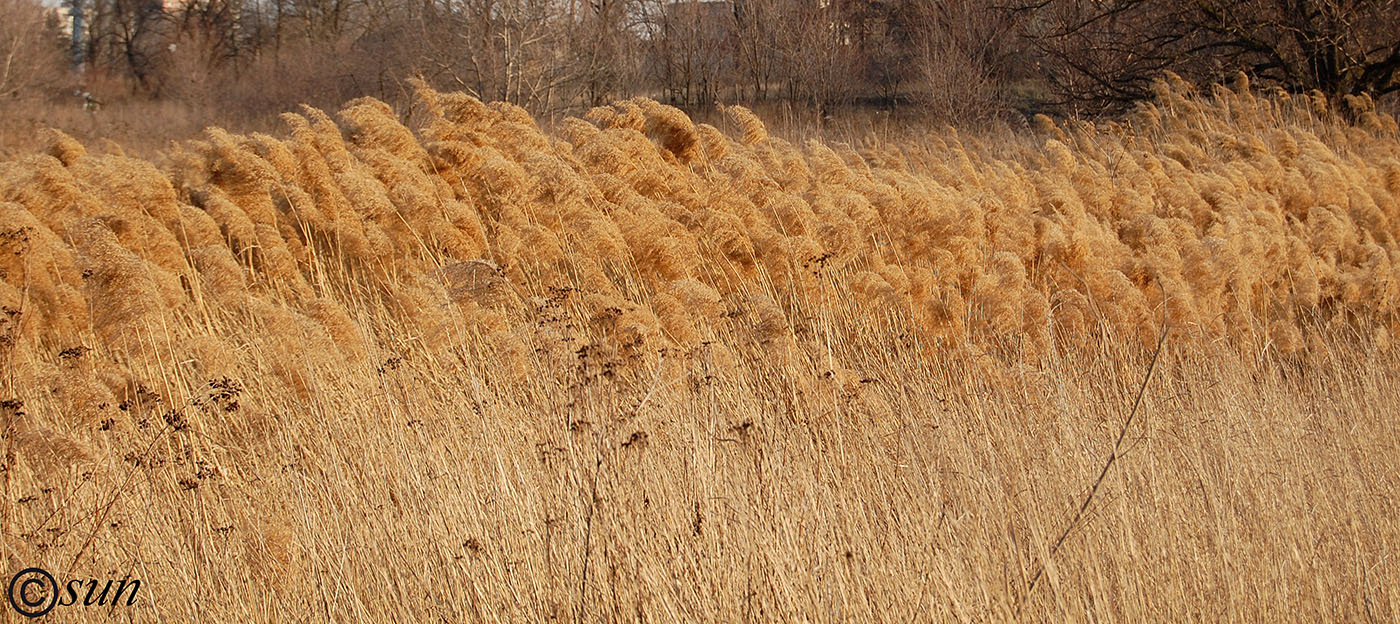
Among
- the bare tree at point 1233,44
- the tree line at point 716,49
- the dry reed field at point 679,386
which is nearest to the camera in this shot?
the dry reed field at point 679,386

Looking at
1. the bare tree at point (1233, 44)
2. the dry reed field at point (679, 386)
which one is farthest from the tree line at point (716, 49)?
the dry reed field at point (679, 386)

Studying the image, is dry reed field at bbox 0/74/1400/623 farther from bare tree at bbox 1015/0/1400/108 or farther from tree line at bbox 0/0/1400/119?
tree line at bbox 0/0/1400/119

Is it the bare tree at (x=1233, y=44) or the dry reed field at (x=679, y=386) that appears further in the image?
the bare tree at (x=1233, y=44)

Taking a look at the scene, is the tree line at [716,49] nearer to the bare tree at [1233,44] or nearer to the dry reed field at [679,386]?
the bare tree at [1233,44]

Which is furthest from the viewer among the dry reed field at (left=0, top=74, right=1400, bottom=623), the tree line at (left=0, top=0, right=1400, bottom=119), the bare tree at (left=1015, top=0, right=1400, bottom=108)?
the tree line at (left=0, top=0, right=1400, bottom=119)

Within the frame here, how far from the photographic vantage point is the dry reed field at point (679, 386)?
2.94 m

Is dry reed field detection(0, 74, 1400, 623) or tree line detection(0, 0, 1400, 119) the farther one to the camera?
tree line detection(0, 0, 1400, 119)

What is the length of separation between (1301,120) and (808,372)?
9.33 m

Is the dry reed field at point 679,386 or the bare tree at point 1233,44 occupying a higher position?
the bare tree at point 1233,44

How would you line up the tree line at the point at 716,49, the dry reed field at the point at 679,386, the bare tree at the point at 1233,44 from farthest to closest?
the tree line at the point at 716,49, the bare tree at the point at 1233,44, the dry reed field at the point at 679,386

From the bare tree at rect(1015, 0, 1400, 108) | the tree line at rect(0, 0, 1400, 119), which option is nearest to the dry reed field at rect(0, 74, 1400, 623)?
the bare tree at rect(1015, 0, 1400, 108)

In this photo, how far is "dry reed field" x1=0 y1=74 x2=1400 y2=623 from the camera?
9.64ft

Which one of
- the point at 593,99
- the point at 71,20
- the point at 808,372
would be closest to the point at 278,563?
the point at 808,372

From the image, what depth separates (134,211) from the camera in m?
5.60
